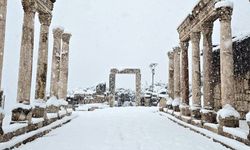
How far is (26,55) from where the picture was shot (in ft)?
27.3

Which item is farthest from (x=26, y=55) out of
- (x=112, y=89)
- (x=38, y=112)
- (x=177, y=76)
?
(x=112, y=89)

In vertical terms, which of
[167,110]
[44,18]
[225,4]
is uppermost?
[44,18]

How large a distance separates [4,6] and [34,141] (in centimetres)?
329

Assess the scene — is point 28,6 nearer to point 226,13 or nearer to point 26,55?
point 26,55

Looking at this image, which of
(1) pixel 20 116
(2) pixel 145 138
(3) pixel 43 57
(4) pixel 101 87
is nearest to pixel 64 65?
(3) pixel 43 57

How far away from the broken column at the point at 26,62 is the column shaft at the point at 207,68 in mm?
5812

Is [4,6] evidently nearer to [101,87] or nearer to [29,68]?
[29,68]

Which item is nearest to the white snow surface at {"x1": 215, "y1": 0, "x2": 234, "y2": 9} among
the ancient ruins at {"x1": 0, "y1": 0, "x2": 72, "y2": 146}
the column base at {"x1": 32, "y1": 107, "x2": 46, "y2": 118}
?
the ancient ruins at {"x1": 0, "y1": 0, "x2": 72, "y2": 146}

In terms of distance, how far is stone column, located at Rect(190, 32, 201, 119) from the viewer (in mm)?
11055

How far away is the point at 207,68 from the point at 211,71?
7.1 inches

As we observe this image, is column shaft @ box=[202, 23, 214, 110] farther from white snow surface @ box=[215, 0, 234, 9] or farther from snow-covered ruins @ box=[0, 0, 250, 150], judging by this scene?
white snow surface @ box=[215, 0, 234, 9]

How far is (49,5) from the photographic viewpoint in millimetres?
10672

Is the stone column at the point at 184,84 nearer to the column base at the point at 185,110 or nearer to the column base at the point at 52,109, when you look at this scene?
the column base at the point at 185,110

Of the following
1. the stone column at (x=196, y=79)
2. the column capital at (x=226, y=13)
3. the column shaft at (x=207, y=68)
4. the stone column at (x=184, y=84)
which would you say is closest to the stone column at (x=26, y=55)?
the column capital at (x=226, y=13)
